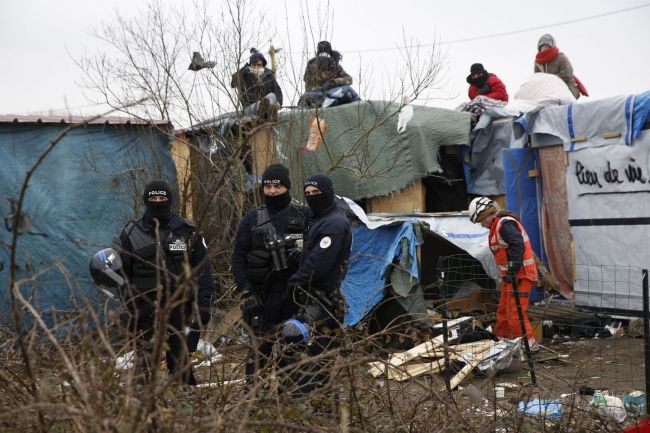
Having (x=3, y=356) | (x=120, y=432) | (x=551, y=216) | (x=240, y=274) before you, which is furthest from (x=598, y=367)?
(x=120, y=432)

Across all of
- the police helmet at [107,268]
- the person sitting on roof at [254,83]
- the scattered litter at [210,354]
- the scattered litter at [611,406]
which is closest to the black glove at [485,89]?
the person sitting on roof at [254,83]

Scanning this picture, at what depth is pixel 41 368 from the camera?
11.1 ft

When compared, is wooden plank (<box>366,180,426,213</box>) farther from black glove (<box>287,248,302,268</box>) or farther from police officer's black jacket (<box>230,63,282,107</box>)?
black glove (<box>287,248,302,268</box>)

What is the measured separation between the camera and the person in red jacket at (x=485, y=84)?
12250 millimetres

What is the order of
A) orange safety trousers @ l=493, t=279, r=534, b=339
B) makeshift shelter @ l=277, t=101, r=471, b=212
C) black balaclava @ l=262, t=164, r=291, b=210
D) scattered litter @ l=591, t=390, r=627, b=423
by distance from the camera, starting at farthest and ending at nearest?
makeshift shelter @ l=277, t=101, r=471, b=212 → orange safety trousers @ l=493, t=279, r=534, b=339 → black balaclava @ l=262, t=164, r=291, b=210 → scattered litter @ l=591, t=390, r=627, b=423

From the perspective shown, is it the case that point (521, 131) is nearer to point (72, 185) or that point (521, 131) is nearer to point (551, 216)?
point (551, 216)

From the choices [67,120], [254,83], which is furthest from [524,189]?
[67,120]

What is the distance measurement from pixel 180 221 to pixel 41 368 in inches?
126

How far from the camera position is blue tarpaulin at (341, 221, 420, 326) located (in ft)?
31.1

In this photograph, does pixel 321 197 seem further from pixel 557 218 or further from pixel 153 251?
pixel 557 218

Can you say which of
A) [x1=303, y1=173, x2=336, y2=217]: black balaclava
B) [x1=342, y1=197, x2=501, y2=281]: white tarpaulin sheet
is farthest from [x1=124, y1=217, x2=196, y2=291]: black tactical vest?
[x1=342, y1=197, x2=501, y2=281]: white tarpaulin sheet

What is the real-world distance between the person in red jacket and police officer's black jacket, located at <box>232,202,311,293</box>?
6691 mm

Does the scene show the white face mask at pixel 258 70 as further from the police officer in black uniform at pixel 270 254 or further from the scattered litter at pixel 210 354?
the scattered litter at pixel 210 354

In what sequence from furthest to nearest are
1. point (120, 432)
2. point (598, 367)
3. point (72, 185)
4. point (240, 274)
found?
point (72, 185) < point (598, 367) < point (240, 274) < point (120, 432)
